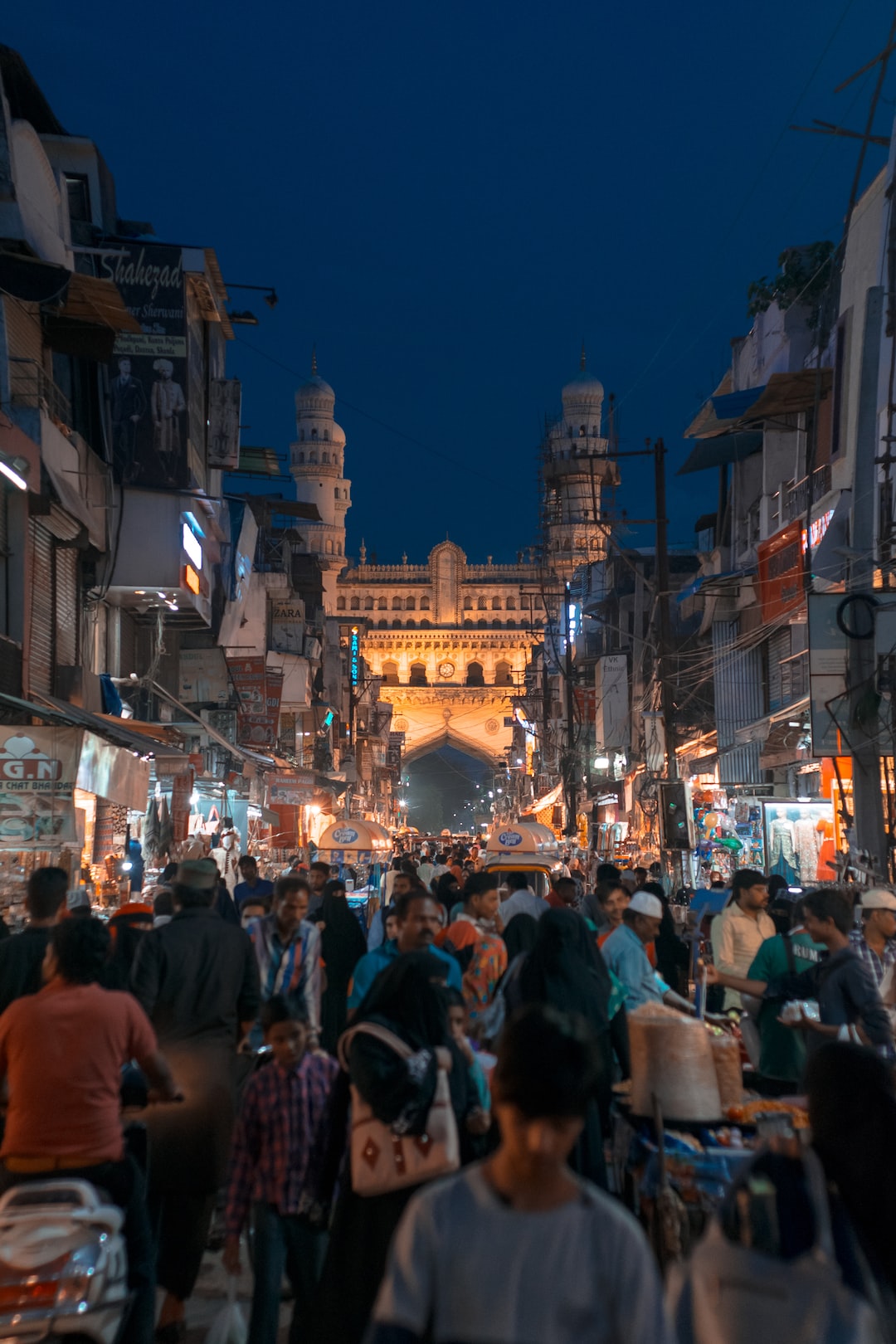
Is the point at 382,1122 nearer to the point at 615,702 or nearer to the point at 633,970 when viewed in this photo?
the point at 633,970

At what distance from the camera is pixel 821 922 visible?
18.4ft

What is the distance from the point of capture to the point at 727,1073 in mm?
5551

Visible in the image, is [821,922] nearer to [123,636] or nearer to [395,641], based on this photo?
[123,636]

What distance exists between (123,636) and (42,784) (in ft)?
26.3

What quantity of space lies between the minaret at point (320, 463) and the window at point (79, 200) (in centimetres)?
9102

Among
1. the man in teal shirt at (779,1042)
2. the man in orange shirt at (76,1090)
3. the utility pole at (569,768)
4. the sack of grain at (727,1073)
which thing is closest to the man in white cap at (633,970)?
the man in teal shirt at (779,1042)

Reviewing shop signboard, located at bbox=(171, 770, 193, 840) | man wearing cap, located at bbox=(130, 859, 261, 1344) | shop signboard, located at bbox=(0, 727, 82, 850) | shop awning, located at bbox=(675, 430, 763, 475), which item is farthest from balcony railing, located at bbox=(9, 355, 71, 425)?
shop awning, located at bbox=(675, 430, 763, 475)

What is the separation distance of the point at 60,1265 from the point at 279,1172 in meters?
0.76

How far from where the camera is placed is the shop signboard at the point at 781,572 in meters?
19.9

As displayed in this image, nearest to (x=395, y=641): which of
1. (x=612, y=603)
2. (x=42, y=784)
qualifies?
(x=612, y=603)

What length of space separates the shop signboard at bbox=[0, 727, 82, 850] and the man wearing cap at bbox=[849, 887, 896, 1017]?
26.5 ft

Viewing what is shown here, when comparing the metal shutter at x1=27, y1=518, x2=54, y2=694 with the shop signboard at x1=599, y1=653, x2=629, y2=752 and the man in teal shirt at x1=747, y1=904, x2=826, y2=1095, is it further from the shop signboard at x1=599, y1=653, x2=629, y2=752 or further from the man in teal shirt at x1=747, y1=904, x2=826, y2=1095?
the shop signboard at x1=599, y1=653, x2=629, y2=752

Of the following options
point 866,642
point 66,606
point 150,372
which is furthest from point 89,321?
point 866,642

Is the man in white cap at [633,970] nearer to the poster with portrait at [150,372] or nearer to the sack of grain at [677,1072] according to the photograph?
the sack of grain at [677,1072]
